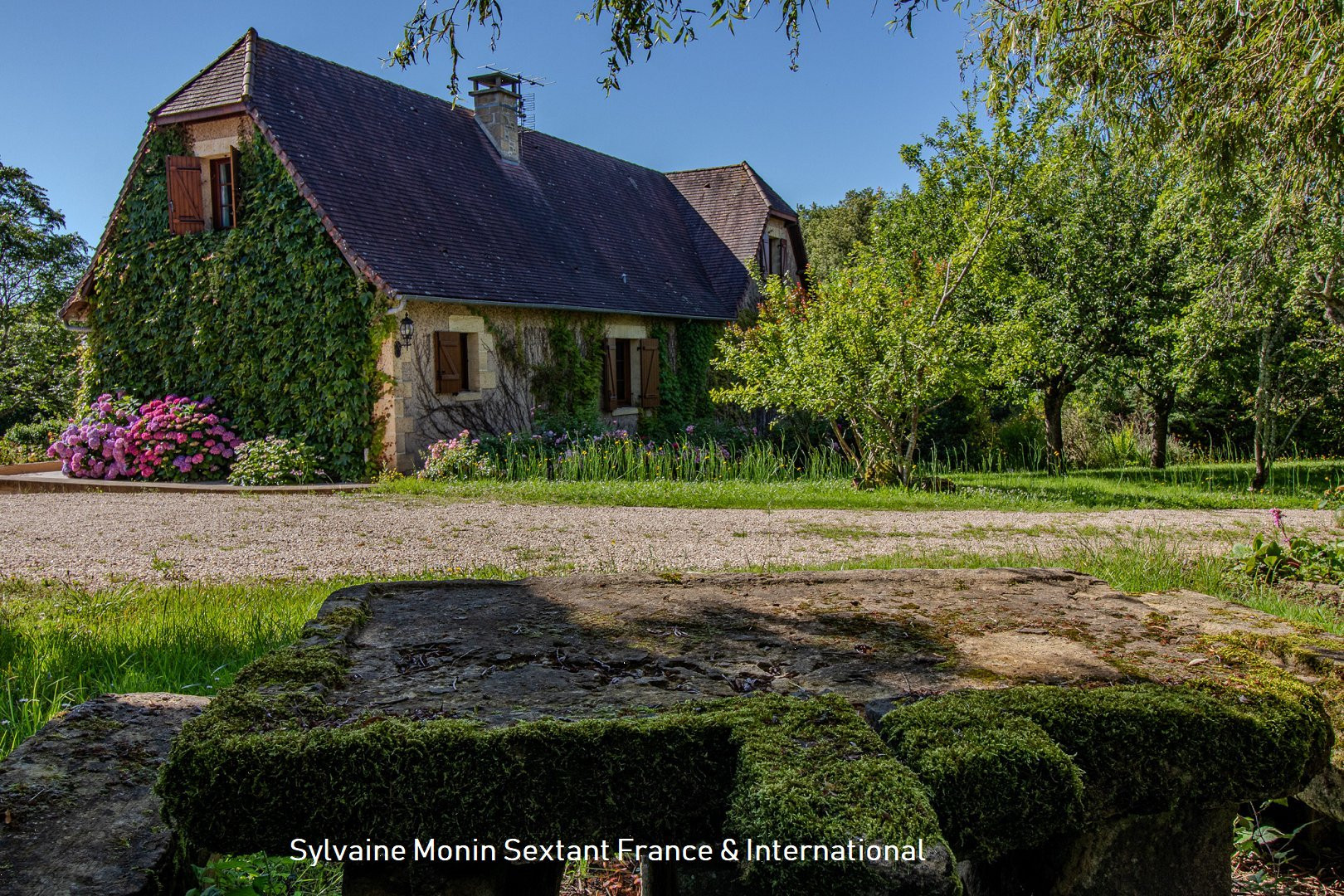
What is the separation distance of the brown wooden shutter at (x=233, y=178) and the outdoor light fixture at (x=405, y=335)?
3448 mm

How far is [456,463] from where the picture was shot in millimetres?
13703

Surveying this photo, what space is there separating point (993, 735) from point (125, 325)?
1721 centimetres

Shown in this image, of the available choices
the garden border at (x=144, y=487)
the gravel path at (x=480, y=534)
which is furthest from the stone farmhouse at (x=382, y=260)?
the gravel path at (x=480, y=534)

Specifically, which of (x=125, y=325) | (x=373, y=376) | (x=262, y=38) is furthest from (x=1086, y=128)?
(x=125, y=325)

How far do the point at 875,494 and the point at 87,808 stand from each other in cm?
Result: 1043

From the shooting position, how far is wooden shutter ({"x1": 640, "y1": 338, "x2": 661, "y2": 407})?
1869 cm

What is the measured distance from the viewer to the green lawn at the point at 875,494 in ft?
37.5

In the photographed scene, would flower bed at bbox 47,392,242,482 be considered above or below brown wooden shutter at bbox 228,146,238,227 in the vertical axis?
below

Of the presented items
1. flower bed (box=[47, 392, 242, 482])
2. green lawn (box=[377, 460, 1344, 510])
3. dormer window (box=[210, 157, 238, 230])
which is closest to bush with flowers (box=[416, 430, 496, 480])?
green lawn (box=[377, 460, 1344, 510])

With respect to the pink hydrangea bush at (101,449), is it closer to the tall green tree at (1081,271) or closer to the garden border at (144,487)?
the garden border at (144,487)

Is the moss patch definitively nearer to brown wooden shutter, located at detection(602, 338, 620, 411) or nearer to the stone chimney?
brown wooden shutter, located at detection(602, 338, 620, 411)

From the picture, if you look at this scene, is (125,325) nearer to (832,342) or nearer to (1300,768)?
(832,342)

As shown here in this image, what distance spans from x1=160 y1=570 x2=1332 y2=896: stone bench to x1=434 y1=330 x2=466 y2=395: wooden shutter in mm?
12620

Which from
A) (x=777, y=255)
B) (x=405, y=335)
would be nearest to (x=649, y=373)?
(x=405, y=335)
